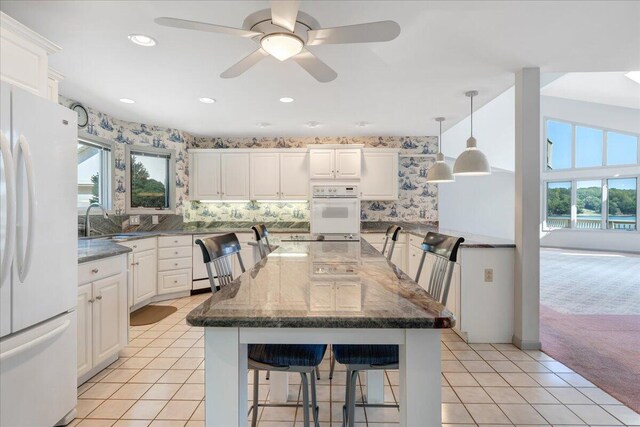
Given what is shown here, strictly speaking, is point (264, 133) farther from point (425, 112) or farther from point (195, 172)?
point (425, 112)

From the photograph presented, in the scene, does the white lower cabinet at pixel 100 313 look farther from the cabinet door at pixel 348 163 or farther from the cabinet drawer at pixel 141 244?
the cabinet door at pixel 348 163

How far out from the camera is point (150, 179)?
498 centimetres

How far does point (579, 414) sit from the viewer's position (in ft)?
6.45

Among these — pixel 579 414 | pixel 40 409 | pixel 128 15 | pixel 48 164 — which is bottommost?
pixel 579 414

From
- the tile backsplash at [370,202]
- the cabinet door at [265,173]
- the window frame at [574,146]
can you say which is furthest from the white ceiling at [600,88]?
the cabinet door at [265,173]

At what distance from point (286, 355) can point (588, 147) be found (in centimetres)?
1103

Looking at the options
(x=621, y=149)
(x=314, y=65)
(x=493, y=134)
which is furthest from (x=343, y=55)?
(x=621, y=149)

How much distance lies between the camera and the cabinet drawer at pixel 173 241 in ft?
14.6

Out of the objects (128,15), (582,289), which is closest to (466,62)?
(128,15)

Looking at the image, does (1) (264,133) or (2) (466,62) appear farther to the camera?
(1) (264,133)

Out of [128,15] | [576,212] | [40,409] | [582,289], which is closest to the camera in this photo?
[40,409]

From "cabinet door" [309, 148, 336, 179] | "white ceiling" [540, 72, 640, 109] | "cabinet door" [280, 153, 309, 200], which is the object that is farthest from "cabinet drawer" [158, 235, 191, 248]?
"white ceiling" [540, 72, 640, 109]

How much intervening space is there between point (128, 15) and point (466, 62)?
2521 mm

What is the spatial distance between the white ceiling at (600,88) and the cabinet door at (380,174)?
414 cm
